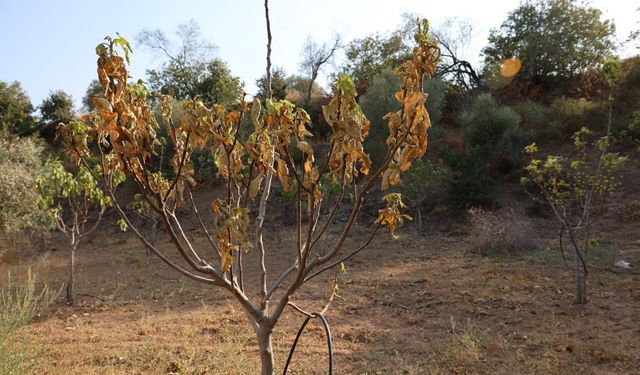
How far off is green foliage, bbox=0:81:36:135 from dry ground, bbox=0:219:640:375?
1428cm

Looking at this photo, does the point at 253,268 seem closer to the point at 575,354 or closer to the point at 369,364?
the point at 369,364

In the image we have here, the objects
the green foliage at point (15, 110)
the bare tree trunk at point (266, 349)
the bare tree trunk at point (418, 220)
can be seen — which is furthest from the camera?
the green foliage at point (15, 110)

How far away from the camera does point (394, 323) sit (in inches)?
199

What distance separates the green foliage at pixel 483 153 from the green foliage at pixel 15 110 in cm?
1799

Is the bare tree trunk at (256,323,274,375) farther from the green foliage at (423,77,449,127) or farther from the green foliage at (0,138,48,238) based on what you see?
the green foliage at (423,77,449,127)

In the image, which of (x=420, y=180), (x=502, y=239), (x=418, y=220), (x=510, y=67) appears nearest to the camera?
(x=502, y=239)

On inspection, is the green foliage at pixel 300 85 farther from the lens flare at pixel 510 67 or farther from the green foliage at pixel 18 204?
the green foliage at pixel 18 204

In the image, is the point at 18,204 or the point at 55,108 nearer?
the point at 18,204

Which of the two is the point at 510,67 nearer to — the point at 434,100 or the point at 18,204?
the point at 434,100

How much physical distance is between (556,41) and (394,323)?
1589 cm

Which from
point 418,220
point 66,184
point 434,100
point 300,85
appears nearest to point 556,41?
point 434,100

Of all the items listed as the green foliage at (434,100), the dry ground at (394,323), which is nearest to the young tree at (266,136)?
the dry ground at (394,323)

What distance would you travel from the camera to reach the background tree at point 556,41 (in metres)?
16.8

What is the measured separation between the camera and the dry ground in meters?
3.80
